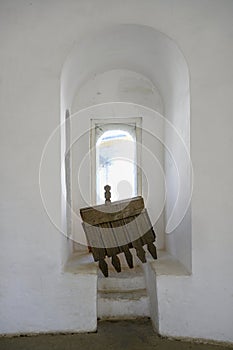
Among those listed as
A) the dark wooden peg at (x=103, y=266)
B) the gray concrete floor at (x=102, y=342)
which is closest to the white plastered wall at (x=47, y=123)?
the gray concrete floor at (x=102, y=342)

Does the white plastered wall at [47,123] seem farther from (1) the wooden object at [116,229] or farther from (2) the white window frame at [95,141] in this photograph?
(2) the white window frame at [95,141]

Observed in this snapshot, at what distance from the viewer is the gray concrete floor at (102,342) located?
1.95 meters

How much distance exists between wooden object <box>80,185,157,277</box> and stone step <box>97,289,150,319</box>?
0.68 ft

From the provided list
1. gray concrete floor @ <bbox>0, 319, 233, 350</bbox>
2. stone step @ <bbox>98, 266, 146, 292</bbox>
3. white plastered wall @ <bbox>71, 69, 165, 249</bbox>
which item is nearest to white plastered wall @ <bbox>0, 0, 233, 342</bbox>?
gray concrete floor @ <bbox>0, 319, 233, 350</bbox>

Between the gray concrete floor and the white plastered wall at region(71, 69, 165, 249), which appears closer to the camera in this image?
the gray concrete floor

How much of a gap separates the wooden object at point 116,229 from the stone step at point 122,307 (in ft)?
0.68

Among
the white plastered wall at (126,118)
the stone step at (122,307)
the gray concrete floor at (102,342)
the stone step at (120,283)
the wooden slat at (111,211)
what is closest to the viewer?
the gray concrete floor at (102,342)

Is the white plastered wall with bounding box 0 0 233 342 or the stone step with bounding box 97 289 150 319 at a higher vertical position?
the white plastered wall with bounding box 0 0 233 342

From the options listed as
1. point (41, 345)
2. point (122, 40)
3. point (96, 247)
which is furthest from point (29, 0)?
point (41, 345)

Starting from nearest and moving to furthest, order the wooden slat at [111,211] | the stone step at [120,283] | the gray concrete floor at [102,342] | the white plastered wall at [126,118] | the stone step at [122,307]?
the gray concrete floor at [102,342] → the wooden slat at [111,211] → the stone step at [122,307] → the stone step at [120,283] → the white plastered wall at [126,118]

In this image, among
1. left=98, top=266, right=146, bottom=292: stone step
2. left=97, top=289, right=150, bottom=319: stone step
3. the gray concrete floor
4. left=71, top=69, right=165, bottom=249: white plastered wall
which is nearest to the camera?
the gray concrete floor

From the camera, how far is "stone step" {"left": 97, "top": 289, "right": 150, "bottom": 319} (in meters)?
2.42

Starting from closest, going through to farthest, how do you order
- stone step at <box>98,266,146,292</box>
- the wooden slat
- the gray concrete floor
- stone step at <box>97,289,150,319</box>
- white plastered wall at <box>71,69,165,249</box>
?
1. the gray concrete floor
2. the wooden slat
3. stone step at <box>97,289,150,319</box>
4. stone step at <box>98,266,146,292</box>
5. white plastered wall at <box>71,69,165,249</box>

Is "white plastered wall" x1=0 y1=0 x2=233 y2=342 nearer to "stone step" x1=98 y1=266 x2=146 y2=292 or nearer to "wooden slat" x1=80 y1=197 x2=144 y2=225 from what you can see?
"wooden slat" x1=80 y1=197 x2=144 y2=225
